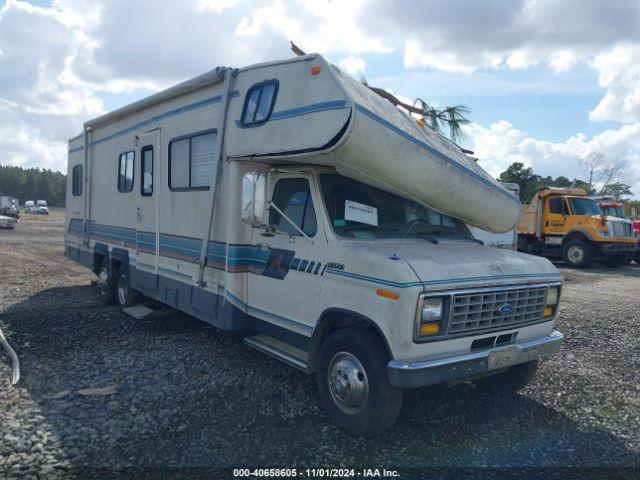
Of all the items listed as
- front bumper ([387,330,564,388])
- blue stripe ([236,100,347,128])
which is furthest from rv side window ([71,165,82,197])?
front bumper ([387,330,564,388])

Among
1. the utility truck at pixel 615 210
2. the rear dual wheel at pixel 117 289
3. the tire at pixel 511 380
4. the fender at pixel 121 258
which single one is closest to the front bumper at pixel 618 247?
the utility truck at pixel 615 210

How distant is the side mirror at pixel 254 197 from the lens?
186 inches

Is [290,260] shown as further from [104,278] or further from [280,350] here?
[104,278]

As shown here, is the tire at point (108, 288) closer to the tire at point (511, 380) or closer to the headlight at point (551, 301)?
the tire at point (511, 380)

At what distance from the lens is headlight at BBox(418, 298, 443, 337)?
12.7 ft

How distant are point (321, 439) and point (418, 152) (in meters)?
2.49

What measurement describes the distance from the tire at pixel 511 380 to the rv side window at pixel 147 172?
4848 millimetres

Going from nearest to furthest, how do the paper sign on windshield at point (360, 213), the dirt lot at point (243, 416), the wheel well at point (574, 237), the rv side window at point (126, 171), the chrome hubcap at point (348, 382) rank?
the dirt lot at point (243, 416)
the chrome hubcap at point (348, 382)
the paper sign on windshield at point (360, 213)
the rv side window at point (126, 171)
the wheel well at point (574, 237)

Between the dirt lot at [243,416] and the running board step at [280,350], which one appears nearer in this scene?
the dirt lot at [243,416]

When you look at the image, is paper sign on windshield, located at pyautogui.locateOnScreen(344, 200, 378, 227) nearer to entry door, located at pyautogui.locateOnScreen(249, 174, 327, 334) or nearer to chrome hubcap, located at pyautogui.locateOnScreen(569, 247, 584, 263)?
entry door, located at pyautogui.locateOnScreen(249, 174, 327, 334)

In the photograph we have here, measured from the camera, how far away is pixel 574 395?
5.37 metres

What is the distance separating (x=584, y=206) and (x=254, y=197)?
1661 cm

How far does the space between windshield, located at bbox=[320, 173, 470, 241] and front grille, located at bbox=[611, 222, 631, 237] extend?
15197 millimetres


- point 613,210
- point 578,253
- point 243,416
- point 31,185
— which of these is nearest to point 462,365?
point 243,416
